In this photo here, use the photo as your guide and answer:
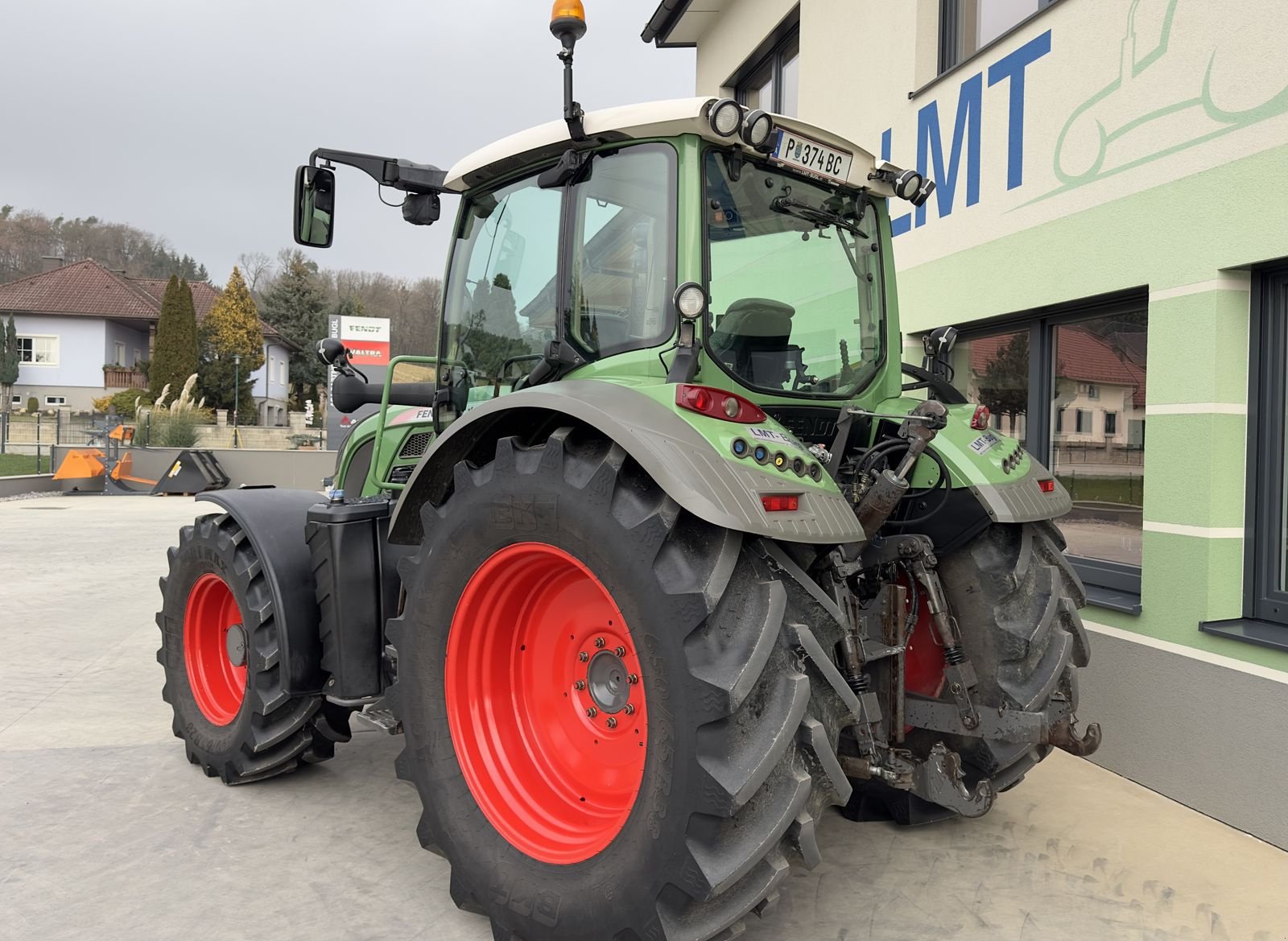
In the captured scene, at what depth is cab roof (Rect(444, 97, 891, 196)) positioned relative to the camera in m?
2.64

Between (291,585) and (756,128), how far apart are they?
227 centimetres

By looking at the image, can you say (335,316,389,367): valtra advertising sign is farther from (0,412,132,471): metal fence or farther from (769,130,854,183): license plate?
(769,130,854,183): license plate

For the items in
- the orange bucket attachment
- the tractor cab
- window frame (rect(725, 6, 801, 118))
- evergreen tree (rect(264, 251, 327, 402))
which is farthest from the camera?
evergreen tree (rect(264, 251, 327, 402))

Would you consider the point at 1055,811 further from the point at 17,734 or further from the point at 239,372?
the point at 239,372

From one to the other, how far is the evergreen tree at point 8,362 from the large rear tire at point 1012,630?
45.6 metres

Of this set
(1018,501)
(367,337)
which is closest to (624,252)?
(1018,501)

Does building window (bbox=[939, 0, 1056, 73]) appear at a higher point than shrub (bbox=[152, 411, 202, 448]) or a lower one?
higher

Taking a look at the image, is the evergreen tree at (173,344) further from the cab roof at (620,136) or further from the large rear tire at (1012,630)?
the large rear tire at (1012,630)

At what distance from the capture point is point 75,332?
4312 cm

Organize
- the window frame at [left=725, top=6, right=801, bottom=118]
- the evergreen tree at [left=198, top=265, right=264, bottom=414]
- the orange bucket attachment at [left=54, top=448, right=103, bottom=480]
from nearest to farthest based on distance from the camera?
the window frame at [left=725, top=6, right=801, bottom=118]
the orange bucket attachment at [left=54, top=448, right=103, bottom=480]
the evergreen tree at [left=198, top=265, right=264, bottom=414]

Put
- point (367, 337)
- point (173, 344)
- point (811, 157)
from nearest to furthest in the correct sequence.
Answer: point (811, 157) → point (367, 337) → point (173, 344)

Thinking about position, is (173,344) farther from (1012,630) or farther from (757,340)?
(1012,630)

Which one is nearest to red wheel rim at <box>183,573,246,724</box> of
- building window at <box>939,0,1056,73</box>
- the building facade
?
the building facade

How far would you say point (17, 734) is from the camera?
4191 millimetres
